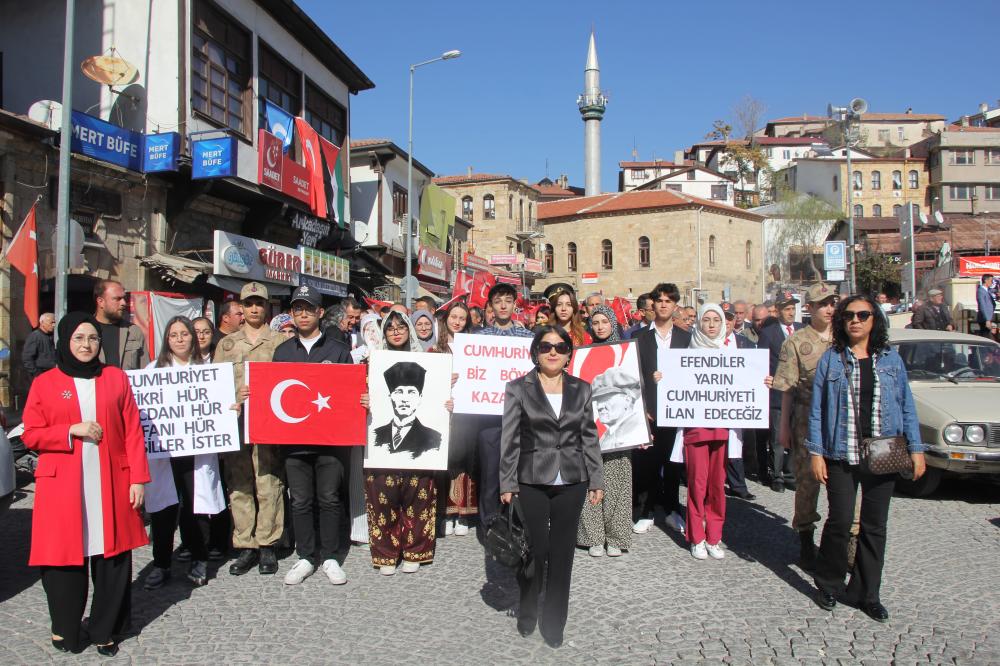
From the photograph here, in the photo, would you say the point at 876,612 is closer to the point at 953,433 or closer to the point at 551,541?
the point at 551,541

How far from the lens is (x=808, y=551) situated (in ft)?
18.5

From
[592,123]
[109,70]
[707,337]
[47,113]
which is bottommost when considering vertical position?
[707,337]

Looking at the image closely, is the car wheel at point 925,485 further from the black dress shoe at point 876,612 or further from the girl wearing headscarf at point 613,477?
the girl wearing headscarf at point 613,477

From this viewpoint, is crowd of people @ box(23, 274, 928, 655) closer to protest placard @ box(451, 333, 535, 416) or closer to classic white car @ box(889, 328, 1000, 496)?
protest placard @ box(451, 333, 535, 416)

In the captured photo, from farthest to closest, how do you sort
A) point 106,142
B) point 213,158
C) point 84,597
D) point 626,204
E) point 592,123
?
point 592,123, point 626,204, point 213,158, point 106,142, point 84,597

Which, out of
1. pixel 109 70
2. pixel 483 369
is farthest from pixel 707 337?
pixel 109 70

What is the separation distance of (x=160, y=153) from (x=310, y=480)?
463 inches

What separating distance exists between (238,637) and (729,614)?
3.11m

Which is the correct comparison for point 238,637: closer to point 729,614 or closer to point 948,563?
point 729,614

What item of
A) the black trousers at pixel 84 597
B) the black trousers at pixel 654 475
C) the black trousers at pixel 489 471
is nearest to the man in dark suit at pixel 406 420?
the black trousers at pixel 489 471

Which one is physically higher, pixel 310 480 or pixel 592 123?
pixel 592 123

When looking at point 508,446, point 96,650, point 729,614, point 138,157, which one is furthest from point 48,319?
point 729,614

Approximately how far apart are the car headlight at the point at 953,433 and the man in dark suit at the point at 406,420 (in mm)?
5262

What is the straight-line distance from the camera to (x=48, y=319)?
1035 cm
